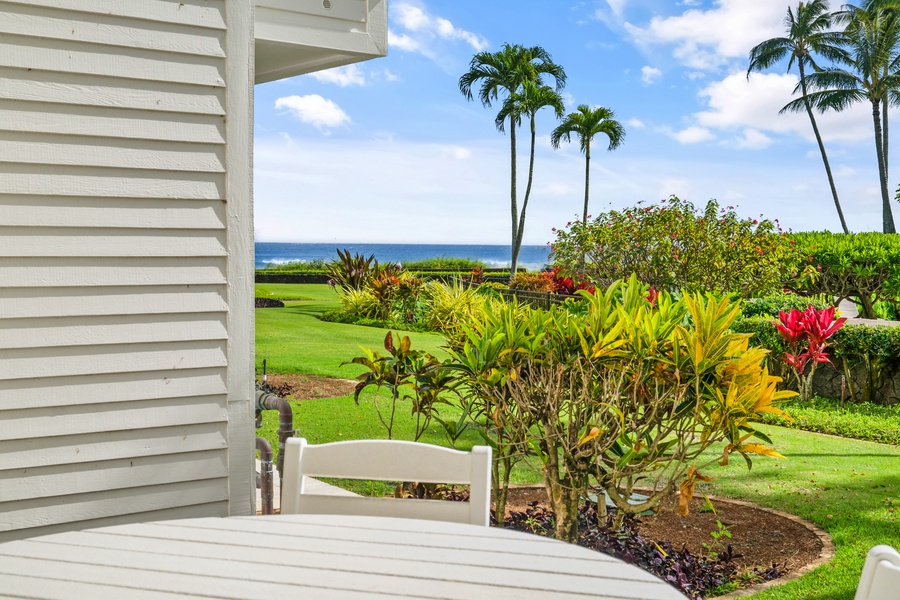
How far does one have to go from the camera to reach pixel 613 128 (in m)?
31.8

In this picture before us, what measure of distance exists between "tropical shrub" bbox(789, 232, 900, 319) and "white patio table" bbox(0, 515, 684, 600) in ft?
39.1

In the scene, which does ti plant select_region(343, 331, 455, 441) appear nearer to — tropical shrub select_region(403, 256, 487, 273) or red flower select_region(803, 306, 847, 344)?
red flower select_region(803, 306, 847, 344)

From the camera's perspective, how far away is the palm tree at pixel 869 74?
32094mm

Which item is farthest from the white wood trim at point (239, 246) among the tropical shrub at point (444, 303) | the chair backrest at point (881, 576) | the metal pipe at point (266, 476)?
the tropical shrub at point (444, 303)

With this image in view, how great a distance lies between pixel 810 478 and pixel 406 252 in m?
85.9

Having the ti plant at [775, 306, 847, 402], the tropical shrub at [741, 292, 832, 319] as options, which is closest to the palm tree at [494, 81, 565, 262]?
the tropical shrub at [741, 292, 832, 319]

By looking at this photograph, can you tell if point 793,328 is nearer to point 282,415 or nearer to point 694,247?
point 694,247

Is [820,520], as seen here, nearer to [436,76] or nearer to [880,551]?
[880,551]

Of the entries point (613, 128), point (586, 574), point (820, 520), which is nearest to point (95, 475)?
point (586, 574)

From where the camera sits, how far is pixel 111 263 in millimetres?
2600

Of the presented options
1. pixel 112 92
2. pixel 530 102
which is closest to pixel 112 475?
pixel 112 92

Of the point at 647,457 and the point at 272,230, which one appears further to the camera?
the point at 272,230

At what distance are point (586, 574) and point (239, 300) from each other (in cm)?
180

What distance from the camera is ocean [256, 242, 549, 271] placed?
79.3 meters
